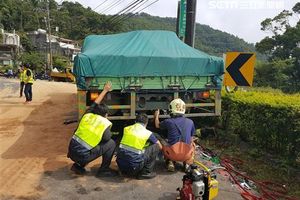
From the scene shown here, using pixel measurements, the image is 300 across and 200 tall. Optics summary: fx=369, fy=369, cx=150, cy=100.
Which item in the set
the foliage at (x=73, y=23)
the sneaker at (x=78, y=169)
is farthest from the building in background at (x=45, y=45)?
the sneaker at (x=78, y=169)

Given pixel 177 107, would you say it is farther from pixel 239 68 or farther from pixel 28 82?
pixel 28 82

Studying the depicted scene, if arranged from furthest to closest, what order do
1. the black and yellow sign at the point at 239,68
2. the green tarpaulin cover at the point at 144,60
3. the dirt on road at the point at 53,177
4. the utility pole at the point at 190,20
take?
1. the utility pole at the point at 190,20
2. the black and yellow sign at the point at 239,68
3. the green tarpaulin cover at the point at 144,60
4. the dirt on road at the point at 53,177

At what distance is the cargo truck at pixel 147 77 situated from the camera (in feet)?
24.2

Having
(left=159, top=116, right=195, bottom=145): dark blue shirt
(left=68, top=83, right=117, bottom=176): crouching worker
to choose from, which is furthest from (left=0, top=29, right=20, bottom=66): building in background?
(left=159, top=116, right=195, bottom=145): dark blue shirt

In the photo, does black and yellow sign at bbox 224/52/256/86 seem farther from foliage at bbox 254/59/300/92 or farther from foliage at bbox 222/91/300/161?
foliage at bbox 254/59/300/92

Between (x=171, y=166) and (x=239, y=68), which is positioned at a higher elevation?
(x=239, y=68)

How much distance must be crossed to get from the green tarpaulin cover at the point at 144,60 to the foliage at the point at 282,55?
34.9 m

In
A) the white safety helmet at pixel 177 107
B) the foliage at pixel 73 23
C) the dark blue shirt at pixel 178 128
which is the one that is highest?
the foliage at pixel 73 23

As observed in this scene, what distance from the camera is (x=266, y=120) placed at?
6887 mm

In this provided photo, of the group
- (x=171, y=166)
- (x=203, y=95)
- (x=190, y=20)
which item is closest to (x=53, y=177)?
(x=171, y=166)

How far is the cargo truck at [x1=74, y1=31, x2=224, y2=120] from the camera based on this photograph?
739 centimetres

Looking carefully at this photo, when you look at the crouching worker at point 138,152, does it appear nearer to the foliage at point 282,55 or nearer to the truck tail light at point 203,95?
the truck tail light at point 203,95

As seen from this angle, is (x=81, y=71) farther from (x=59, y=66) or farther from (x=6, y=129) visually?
(x=59, y=66)

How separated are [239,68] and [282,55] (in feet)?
157
